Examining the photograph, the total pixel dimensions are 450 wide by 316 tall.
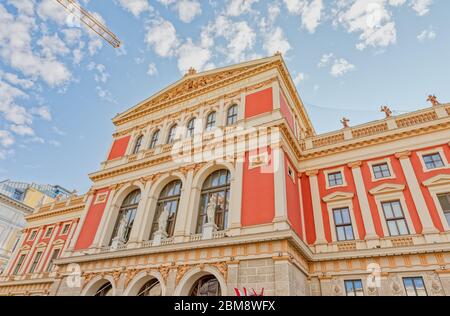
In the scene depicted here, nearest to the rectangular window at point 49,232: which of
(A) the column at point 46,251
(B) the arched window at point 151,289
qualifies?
(A) the column at point 46,251

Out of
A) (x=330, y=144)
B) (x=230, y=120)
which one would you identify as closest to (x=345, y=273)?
(x=330, y=144)

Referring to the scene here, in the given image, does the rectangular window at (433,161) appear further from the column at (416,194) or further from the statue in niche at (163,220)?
the statue in niche at (163,220)

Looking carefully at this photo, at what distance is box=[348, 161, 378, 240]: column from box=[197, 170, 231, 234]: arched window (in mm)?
7359

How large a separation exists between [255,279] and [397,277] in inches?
258

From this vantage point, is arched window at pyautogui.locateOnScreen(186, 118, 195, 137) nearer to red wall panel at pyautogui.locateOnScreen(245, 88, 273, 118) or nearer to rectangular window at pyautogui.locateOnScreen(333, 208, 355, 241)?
red wall panel at pyautogui.locateOnScreen(245, 88, 273, 118)

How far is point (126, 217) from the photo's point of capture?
19.4m

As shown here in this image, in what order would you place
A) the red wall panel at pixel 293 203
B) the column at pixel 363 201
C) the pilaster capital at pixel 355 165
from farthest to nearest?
the pilaster capital at pixel 355 165
the red wall panel at pixel 293 203
the column at pixel 363 201

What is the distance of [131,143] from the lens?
23469 mm

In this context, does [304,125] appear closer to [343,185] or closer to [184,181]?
[343,185]

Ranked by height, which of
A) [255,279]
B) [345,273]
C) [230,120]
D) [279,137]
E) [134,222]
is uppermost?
[230,120]

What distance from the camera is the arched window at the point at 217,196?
1565 centimetres

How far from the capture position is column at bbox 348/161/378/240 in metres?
13.9

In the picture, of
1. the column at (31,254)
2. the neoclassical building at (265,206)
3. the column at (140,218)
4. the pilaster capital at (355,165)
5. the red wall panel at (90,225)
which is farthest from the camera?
the column at (31,254)

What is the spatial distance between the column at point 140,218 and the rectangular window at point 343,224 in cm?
1152
